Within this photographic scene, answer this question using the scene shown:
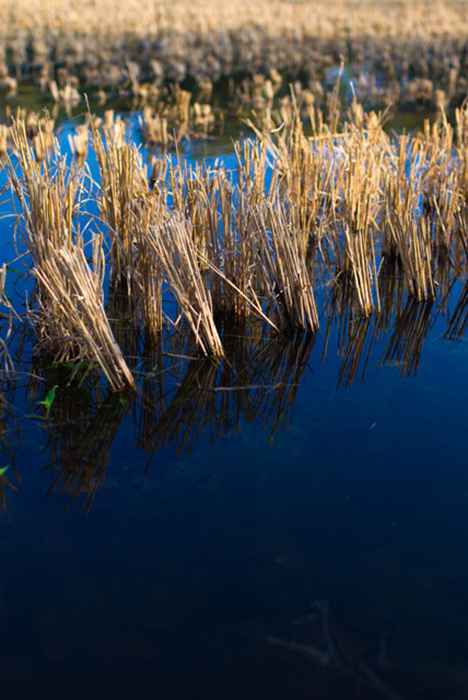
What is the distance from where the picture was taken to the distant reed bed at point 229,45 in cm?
1289

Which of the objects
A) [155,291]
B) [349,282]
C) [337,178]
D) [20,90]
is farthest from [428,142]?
[20,90]

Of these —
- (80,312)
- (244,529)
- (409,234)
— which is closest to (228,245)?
(80,312)

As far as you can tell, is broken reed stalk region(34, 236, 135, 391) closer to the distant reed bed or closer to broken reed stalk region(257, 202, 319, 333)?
broken reed stalk region(257, 202, 319, 333)

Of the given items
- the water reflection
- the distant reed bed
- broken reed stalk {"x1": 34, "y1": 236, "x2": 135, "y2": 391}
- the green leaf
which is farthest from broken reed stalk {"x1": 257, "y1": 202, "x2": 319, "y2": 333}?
the distant reed bed

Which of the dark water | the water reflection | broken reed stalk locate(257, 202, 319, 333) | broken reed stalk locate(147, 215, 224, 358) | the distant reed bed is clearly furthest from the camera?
the distant reed bed

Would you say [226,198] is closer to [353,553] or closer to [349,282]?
[349,282]

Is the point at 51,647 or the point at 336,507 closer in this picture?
the point at 51,647

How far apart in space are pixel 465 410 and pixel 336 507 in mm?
997

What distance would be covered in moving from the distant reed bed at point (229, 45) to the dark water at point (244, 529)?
8.09m

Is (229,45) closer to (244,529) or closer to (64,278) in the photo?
(64,278)

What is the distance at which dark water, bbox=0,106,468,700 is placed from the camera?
249 centimetres

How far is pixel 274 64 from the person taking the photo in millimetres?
14414

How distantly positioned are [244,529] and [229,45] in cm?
1447

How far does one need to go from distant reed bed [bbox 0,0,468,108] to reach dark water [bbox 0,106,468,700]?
8.09 meters
